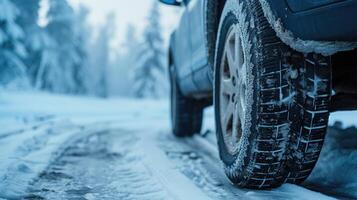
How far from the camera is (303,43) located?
5.77 ft

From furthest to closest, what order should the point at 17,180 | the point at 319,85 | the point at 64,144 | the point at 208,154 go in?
the point at 64,144 < the point at 208,154 < the point at 17,180 < the point at 319,85

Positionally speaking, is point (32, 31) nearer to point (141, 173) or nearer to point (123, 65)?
point (141, 173)

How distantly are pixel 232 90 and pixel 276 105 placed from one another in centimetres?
53

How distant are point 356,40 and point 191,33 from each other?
2.30 m

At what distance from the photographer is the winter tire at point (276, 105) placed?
1.87 m

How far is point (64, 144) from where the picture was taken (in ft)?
13.6

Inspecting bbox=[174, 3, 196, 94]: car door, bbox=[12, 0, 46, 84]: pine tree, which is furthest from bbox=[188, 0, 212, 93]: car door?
bbox=[12, 0, 46, 84]: pine tree

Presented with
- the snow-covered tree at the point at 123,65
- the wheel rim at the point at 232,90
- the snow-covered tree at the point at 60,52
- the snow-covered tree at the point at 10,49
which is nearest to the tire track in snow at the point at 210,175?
the wheel rim at the point at 232,90

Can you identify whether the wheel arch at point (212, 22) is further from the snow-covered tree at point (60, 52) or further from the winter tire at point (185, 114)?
the snow-covered tree at point (60, 52)

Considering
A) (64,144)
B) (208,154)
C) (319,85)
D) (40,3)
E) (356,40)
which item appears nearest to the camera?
(356,40)

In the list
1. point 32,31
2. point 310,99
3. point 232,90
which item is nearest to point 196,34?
point 232,90

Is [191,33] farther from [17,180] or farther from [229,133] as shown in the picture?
[17,180]

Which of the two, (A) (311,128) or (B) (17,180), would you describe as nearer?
(A) (311,128)

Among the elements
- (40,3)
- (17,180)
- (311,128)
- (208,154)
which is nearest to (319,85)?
(311,128)
